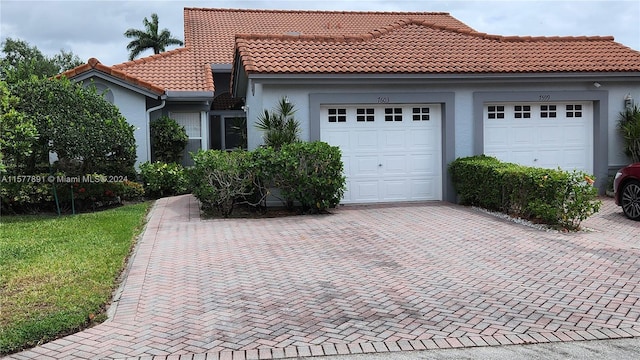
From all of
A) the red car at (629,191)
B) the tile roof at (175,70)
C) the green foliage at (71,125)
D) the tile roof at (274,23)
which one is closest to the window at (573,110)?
the red car at (629,191)

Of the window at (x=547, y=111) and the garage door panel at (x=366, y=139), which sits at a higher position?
the window at (x=547, y=111)

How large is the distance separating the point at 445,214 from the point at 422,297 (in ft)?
18.9

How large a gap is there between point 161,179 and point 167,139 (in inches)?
69.1

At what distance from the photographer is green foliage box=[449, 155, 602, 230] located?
9.73 m

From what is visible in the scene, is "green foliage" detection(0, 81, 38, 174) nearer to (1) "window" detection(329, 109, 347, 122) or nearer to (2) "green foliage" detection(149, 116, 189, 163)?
(2) "green foliage" detection(149, 116, 189, 163)

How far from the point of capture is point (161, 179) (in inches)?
626

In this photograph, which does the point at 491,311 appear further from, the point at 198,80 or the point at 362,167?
the point at 198,80

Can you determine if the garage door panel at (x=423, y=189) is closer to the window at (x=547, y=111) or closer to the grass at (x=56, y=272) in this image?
the window at (x=547, y=111)

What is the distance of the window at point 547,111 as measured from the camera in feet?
46.0

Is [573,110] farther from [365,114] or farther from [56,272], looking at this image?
[56,272]

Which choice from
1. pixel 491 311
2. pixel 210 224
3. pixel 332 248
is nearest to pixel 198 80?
pixel 210 224

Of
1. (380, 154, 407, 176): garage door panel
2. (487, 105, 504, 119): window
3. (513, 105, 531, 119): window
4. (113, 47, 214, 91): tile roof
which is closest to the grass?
(380, 154, 407, 176): garage door panel

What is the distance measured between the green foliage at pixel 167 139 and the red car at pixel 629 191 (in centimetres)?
1189

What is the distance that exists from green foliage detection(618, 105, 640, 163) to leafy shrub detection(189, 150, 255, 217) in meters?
9.30
